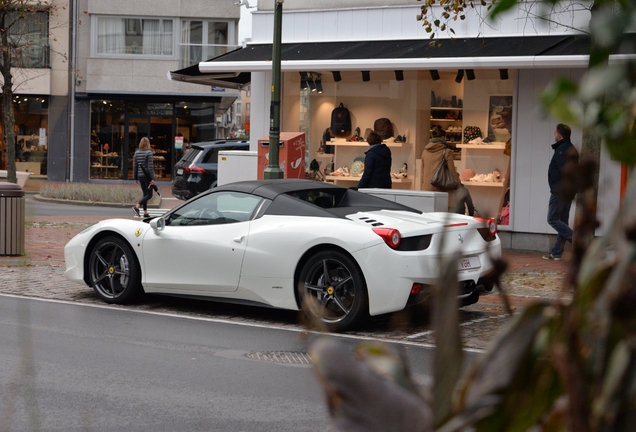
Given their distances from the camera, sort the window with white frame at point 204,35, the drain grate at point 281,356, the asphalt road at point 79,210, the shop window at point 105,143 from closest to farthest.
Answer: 1. the drain grate at point 281,356
2. the asphalt road at point 79,210
3. the window with white frame at point 204,35
4. the shop window at point 105,143

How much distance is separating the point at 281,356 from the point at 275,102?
846 cm

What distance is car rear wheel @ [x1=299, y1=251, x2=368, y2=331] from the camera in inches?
316

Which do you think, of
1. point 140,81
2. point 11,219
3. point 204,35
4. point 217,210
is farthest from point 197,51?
point 217,210

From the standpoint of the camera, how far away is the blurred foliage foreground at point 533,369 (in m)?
0.78

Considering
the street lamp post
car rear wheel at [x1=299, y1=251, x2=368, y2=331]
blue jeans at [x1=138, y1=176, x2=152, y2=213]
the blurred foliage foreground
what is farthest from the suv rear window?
the blurred foliage foreground

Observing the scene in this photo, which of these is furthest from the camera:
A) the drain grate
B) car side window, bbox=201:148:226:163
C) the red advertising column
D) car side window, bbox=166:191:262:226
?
car side window, bbox=201:148:226:163

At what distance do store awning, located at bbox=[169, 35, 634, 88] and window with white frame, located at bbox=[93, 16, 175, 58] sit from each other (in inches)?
802

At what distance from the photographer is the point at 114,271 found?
9852 mm

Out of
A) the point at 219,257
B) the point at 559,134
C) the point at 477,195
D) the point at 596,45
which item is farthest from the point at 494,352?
the point at 477,195

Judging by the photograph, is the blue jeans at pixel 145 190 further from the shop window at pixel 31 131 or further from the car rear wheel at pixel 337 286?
the shop window at pixel 31 131

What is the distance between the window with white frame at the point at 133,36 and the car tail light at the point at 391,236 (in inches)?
1215

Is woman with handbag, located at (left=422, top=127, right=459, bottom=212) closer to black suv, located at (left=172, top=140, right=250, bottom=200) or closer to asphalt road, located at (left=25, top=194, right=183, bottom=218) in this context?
black suv, located at (left=172, top=140, right=250, bottom=200)

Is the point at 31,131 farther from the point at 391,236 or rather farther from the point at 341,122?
the point at 391,236

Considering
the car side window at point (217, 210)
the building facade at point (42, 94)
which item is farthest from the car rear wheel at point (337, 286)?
the building facade at point (42, 94)
